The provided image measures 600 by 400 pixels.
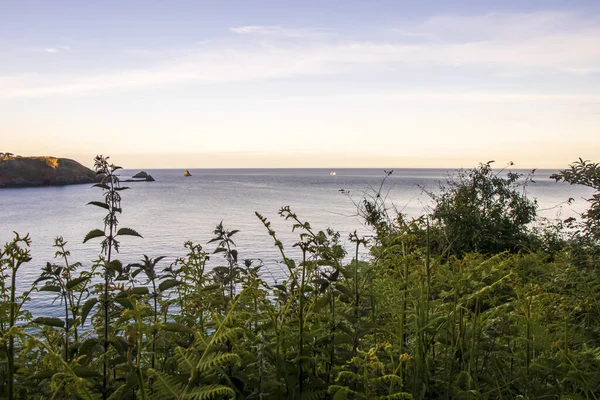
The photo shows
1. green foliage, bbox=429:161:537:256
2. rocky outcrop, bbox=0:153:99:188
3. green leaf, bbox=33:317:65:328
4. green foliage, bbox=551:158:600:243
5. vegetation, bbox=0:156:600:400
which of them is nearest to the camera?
vegetation, bbox=0:156:600:400

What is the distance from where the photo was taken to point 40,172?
10344 centimetres

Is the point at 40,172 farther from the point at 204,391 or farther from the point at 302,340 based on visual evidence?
the point at 204,391

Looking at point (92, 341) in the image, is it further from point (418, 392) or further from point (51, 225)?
point (51, 225)

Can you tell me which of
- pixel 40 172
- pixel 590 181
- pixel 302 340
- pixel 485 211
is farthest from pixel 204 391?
pixel 40 172

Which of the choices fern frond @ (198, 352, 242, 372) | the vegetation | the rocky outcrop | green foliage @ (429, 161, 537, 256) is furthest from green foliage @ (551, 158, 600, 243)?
the rocky outcrop

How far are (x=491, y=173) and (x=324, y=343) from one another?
15770mm

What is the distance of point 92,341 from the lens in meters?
1.75

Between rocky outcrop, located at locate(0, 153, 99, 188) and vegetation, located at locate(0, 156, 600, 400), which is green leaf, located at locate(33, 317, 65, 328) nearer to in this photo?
vegetation, located at locate(0, 156, 600, 400)

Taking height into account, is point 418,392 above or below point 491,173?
below

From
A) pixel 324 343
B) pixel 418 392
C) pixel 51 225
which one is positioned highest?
pixel 324 343

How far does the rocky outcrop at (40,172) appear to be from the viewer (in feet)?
318

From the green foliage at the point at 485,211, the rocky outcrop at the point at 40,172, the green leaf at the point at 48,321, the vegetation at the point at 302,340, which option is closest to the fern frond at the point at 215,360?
the vegetation at the point at 302,340

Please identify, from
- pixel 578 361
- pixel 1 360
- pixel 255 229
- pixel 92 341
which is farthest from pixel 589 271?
pixel 255 229

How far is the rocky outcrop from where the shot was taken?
96875 millimetres
